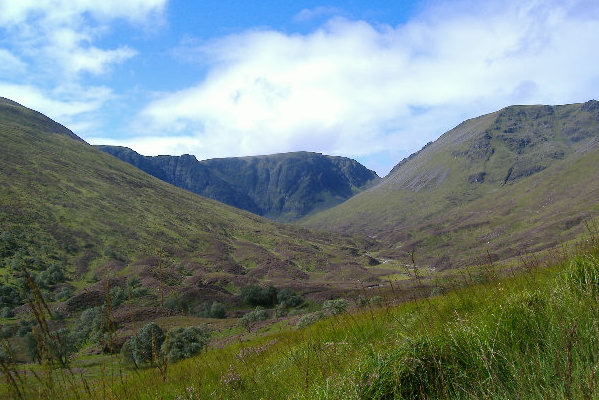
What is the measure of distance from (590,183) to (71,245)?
221 meters

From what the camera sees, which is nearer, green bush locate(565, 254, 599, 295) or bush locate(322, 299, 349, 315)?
green bush locate(565, 254, 599, 295)

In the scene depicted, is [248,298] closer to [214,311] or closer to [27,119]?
[214,311]

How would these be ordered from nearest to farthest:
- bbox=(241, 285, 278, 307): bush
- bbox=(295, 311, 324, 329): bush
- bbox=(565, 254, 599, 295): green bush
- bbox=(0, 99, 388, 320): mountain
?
bbox=(565, 254, 599, 295): green bush < bbox=(295, 311, 324, 329): bush < bbox=(241, 285, 278, 307): bush < bbox=(0, 99, 388, 320): mountain

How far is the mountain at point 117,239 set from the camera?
5203 cm

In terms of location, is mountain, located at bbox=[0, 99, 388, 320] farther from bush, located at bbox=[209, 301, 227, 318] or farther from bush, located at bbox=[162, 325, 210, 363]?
bush, located at bbox=[209, 301, 227, 318]

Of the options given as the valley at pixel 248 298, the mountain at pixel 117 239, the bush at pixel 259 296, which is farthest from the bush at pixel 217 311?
the bush at pixel 259 296

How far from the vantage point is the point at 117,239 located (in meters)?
80.6

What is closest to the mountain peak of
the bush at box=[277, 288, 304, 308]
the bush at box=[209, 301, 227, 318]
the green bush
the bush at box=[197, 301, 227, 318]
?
the bush at box=[197, 301, 227, 318]

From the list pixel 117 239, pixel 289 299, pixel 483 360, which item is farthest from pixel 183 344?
pixel 117 239

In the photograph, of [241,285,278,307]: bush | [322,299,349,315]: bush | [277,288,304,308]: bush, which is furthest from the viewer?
[241,285,278,307]: bush

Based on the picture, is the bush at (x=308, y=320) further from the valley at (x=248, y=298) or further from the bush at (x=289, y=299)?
the bush at (x=289, y=299)

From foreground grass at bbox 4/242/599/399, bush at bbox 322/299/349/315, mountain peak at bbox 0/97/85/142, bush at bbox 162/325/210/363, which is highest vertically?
mountain peak at bbox 0/97/85/142

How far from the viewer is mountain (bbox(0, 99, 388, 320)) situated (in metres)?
52.0

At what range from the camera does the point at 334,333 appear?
278 inches
